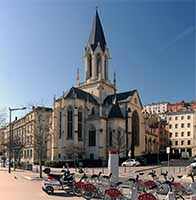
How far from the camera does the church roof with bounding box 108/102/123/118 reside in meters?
71.3

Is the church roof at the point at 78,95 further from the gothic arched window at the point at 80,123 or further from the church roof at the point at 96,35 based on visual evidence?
the church roof at the point at 96,35

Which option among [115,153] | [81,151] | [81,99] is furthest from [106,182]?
[81,99]

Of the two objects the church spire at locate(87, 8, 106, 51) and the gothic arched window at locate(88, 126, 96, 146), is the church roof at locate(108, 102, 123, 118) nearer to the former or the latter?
the gothic arched window at locate(88, 126, 96, 146)

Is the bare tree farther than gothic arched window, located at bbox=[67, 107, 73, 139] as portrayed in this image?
No

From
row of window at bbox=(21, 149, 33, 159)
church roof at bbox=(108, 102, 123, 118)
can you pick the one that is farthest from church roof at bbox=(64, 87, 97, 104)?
row of window at bbox=(21, 149, 33, 159)

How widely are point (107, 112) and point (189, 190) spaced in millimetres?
58040

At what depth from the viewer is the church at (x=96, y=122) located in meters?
68.6

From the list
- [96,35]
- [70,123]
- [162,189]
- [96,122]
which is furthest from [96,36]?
[162,189]

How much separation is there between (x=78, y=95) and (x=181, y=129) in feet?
157

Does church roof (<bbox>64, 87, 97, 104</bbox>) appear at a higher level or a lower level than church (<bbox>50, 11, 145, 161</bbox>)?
higher

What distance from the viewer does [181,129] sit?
107938 millimetres

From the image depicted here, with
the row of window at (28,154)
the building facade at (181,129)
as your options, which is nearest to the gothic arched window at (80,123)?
the row of window at (28,154)

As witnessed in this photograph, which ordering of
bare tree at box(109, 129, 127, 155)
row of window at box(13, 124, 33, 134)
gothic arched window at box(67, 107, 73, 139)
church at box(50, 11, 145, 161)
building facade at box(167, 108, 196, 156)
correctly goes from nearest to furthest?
bare tree at box(109, 129, 127, 155) < church at box(50, 11, 145, 161) < gothic arched window at box(67, 107, 73, 139) < row of window at box(13, 124, 33, 134) < building facade at box(167, 108, 196, 156)

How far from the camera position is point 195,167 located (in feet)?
107
